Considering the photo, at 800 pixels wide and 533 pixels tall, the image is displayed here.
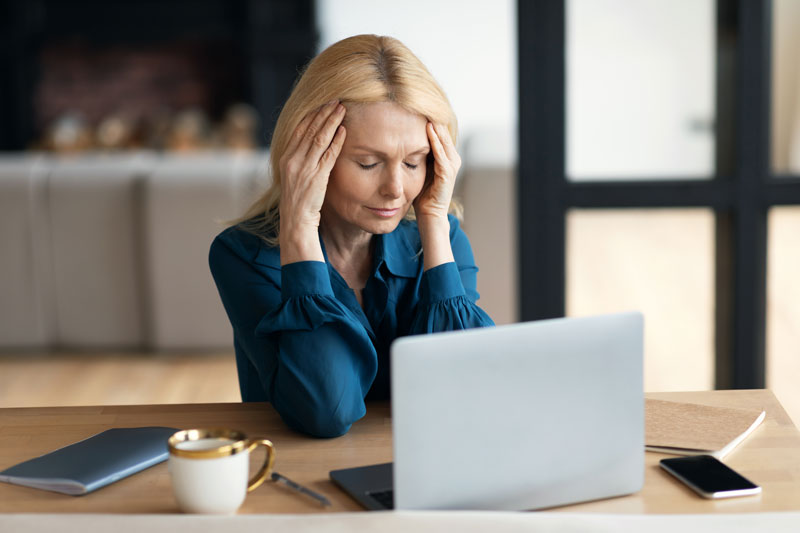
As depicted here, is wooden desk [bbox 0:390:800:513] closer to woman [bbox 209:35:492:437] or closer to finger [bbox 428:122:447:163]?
woman [bbox 209:35:492:437]

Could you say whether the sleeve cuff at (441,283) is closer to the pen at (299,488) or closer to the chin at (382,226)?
the chin at (382,226)

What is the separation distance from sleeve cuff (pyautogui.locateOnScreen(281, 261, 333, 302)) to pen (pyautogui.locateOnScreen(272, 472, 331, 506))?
336 mm

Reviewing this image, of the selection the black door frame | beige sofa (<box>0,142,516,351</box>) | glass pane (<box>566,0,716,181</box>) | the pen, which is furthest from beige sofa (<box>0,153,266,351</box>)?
the pen

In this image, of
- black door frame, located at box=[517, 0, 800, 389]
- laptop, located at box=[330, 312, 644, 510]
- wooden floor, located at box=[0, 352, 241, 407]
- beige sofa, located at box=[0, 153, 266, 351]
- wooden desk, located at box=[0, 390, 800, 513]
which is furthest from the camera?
beige sofa, located at box=[0, 153, 266, 351]

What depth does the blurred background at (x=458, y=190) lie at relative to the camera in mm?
2516

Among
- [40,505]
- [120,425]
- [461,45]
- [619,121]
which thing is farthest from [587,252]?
[461,45]

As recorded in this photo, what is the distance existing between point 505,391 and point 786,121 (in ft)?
6.30

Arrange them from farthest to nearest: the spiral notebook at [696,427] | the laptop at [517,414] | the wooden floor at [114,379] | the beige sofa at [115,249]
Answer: the beige sofa at [115,249]
the wooden floor at [114,379]
the spiral notebook at [696,427]
the laptop at [517,414]

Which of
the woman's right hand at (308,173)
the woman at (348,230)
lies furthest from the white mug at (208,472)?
the woman's right hand at (308,173)

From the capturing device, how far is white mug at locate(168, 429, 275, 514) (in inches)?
35.8

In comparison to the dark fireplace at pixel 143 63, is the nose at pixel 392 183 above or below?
below

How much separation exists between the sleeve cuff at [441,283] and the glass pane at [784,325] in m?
1.43

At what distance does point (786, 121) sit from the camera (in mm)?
2498

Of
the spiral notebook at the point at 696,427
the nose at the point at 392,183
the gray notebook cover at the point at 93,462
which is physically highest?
the nose at the point at 392,183
